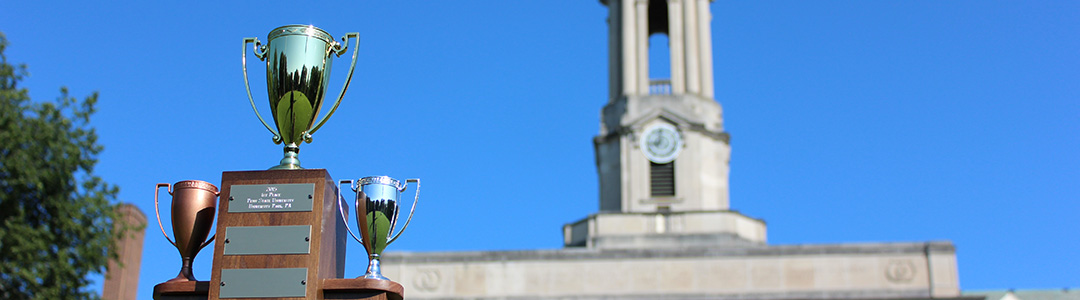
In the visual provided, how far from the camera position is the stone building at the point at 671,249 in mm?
44188

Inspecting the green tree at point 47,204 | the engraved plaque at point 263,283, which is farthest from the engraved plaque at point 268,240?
the green tree at point 47,204

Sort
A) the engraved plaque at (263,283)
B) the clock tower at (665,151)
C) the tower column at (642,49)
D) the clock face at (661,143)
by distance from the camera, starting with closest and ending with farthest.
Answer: the engraved plaque at (263,283) → the clock tower at (665,151) → the clock face at (661,143) → the tower column at (642,49)

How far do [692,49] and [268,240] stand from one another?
128 feet

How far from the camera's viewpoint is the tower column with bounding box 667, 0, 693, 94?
157ft

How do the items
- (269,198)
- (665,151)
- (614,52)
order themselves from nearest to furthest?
(269,198) < (665,151) < (614,52)

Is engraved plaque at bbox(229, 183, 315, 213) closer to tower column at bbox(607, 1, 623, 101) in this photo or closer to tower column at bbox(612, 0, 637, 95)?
tower column at bbox(612, 0, 637, 95)

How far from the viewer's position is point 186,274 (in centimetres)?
1027

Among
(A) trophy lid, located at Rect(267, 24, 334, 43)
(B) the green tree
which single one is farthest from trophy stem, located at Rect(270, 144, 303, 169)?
(B) the green tree

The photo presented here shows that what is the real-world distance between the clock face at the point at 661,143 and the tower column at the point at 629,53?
1.94 m

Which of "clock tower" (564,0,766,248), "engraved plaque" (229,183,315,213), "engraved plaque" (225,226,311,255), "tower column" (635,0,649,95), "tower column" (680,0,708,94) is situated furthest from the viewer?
"tower column" (635,0,649,95)

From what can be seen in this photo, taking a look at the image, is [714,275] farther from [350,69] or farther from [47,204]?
[350,69]

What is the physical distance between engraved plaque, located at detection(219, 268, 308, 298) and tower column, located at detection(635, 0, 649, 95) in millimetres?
38430

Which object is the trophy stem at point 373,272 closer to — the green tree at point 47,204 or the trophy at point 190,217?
the trophy at point 190,217

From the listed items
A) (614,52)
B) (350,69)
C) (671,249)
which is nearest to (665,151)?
(671,249)
